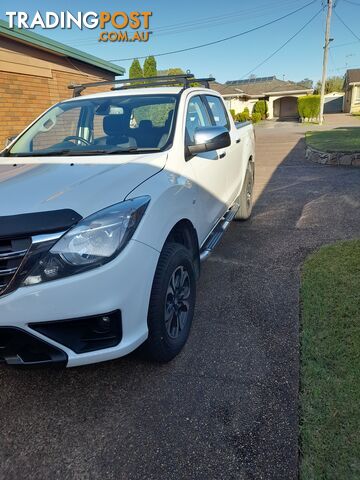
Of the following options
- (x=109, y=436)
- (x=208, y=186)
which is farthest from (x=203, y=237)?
(x=109, y=436)

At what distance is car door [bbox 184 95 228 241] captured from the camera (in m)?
3.23

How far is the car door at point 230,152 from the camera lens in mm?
4276

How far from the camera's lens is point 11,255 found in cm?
187

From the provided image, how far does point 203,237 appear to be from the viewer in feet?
11.2

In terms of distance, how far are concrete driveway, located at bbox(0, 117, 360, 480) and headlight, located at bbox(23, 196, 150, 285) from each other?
952mm

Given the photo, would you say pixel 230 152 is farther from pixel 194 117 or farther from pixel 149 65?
pixel 149 65

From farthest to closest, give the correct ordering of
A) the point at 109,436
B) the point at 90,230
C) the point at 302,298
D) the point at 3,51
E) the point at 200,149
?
1. the point at 3,51
2. the point at 302,298
3. the point at 200,149
4. the point at 109,436
5. the point at 90,230

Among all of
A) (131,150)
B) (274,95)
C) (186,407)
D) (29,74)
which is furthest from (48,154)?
(274,95)

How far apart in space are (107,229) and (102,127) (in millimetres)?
1814

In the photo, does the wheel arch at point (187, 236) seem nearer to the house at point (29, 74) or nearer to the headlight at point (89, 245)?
the headlight at point (89, 245)

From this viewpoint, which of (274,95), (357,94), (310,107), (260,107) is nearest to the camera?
(310,107)

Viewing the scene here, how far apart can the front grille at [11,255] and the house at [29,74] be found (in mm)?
6671

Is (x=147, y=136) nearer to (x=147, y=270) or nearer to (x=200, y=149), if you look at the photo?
(x=200, y=149)

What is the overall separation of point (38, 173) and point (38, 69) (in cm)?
714
